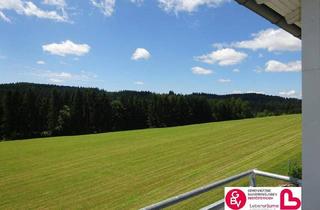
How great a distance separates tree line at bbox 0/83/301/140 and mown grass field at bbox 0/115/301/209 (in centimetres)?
2707

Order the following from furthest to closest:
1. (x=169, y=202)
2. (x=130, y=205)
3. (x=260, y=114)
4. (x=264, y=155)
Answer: (x=260, y=114)
(x=264, y=155)
(x=130, y=205)
(x=169, y=202)

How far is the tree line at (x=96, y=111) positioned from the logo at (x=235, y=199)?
5755 cm

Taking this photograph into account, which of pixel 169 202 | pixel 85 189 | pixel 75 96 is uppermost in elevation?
pixel 75 96

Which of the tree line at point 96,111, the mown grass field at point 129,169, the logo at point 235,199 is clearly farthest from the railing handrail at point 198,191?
the tree line at point 96,111

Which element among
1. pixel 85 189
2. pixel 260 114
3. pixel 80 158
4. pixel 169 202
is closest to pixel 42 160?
pixel 80 158

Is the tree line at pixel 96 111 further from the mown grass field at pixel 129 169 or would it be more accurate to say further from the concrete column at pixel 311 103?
the concrete column at pixel 311 103

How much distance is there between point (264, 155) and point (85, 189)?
1069cm

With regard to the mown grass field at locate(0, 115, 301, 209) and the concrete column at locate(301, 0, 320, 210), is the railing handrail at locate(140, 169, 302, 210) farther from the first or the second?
the mown grass field at locate(0, 115, 301, 209)

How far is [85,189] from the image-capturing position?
59.7 ft

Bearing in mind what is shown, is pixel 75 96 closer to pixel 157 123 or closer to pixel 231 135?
pixel 157 123

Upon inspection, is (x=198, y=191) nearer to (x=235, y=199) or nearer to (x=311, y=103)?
(x=235, y=199)

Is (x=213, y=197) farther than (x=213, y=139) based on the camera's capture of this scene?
No

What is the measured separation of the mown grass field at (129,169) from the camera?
15875mm

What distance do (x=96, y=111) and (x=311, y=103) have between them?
68194 millimetres
